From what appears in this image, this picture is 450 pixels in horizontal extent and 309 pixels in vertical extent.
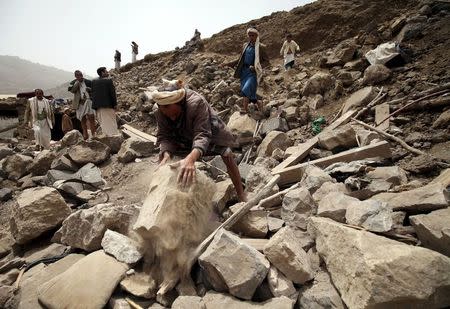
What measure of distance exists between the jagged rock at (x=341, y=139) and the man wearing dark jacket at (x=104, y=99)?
4.36 m

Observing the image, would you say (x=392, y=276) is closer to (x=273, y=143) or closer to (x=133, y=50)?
(x=273, y=143)

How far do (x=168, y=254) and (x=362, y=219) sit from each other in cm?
144

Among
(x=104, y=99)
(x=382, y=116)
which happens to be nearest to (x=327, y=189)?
(x=382, y=116)

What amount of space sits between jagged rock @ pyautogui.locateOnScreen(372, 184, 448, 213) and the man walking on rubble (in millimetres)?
1361

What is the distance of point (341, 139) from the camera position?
166 inches

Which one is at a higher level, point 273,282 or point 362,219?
point 362,219

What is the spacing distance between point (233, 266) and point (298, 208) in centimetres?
95

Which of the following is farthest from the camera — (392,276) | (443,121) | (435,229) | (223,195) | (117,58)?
(117,58)

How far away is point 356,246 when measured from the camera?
178 cm

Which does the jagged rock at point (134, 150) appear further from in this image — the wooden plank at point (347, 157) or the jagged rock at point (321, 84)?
the jagged rock at point (321, 84)

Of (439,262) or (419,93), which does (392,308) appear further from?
(419,93)

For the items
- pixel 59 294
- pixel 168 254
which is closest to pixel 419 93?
pixel 168 254

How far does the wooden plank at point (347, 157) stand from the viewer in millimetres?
3625

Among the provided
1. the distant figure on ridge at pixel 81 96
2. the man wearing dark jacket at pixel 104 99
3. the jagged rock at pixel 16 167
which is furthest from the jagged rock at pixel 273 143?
the jagged rock at pixel 16 167
